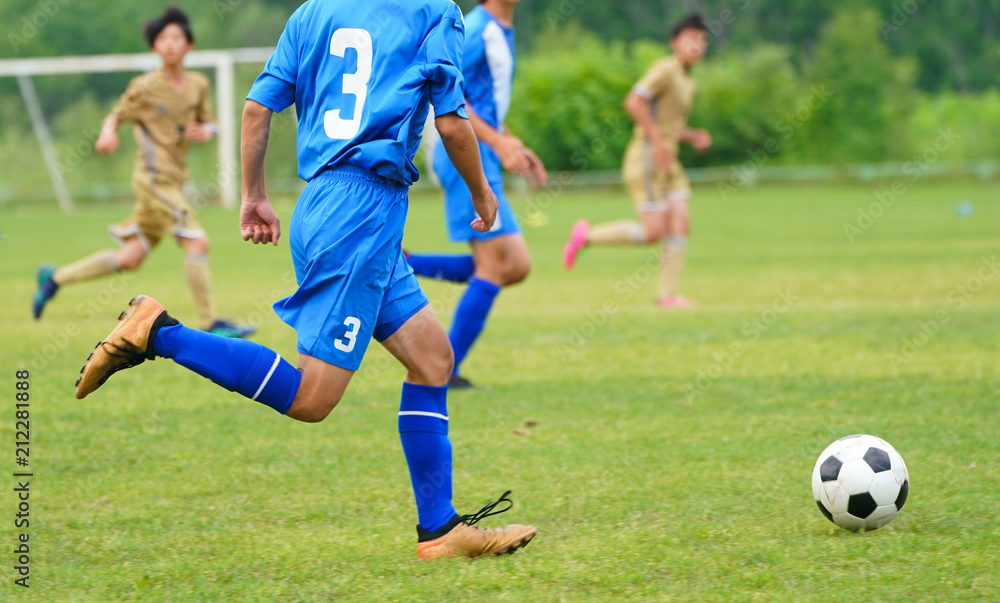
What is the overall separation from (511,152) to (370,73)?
2.22 meters

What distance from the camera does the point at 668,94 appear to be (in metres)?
9.80

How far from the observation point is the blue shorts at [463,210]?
19.7 feet

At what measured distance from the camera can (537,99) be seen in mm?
37281

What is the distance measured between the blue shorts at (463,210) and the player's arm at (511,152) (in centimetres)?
29

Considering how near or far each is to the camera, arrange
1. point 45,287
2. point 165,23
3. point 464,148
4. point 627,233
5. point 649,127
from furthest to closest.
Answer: point 627,233 → point 649,127 → point 45,287 → point 165,23 → point 464,148

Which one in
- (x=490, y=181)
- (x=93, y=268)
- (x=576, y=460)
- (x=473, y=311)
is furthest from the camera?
(x=93, y=268)

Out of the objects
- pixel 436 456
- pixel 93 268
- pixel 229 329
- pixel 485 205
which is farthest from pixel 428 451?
pixel 93 268

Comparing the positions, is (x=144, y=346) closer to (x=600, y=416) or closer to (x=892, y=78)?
(x=600, y=416)

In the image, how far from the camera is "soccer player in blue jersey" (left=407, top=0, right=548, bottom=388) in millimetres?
5887

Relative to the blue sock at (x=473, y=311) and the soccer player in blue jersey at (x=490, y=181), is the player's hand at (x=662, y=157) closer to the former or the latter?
the soccer player in blue jersey at (x=490, y=181)

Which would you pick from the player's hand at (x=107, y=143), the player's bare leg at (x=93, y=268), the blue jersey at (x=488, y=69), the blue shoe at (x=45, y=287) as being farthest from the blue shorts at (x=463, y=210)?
the blue shoe at (x=45, y=287)

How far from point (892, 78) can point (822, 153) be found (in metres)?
4.31

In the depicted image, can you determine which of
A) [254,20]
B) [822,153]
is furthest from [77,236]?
[254,20]

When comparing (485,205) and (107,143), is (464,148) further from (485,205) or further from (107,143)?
(107,143)
